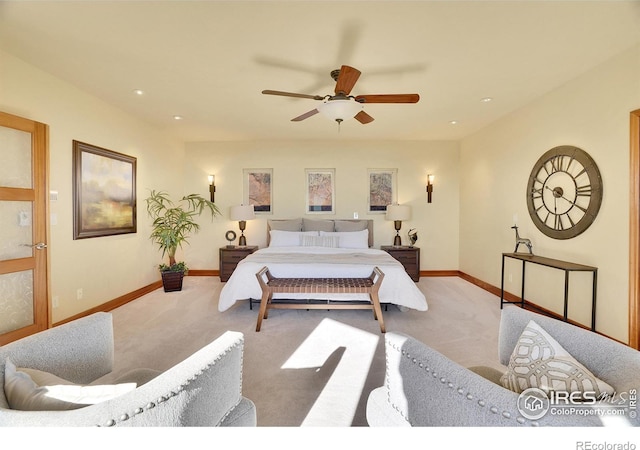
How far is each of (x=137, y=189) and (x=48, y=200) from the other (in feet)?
4.98

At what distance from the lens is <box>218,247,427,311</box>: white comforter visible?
332cm

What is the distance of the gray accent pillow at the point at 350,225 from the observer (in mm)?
5258

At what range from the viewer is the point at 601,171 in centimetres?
274

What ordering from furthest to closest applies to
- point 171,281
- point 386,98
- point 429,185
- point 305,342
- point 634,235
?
1. point 429,185
2. point 171,281
3. point 305,342
4. point 386,98
5. point 634,235

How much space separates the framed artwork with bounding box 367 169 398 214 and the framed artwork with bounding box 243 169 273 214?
205cm

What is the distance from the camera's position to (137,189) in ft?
14.0

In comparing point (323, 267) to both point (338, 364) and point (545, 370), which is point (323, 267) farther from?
point (545, 370)

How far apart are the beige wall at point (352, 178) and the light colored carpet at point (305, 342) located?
4.93 ft

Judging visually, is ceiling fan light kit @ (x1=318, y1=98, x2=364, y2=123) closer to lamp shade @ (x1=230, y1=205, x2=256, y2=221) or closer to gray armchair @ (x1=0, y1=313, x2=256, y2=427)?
gray armchair @ (x1=0, y1=313, x2=256, y2=427)

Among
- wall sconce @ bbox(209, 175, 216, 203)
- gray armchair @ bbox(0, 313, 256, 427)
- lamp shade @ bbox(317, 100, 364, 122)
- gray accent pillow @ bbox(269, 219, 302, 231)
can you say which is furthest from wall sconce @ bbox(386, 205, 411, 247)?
gray armchair @ bbox(0, 313, 256, 427)

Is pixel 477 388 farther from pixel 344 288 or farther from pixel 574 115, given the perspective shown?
pixel 574 115

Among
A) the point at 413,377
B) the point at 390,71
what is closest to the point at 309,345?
the point at 413,377

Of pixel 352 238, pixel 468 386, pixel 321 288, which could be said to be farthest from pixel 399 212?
pixel 468 386

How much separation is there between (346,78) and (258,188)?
371cm
